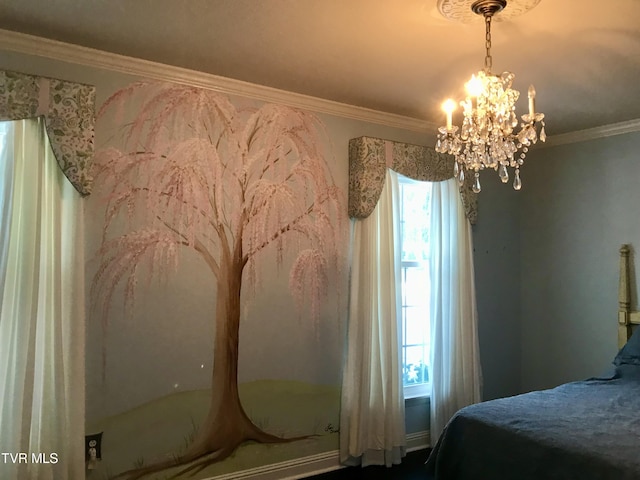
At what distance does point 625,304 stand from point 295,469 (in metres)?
2.60

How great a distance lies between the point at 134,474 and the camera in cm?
274

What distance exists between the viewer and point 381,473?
11.3ft

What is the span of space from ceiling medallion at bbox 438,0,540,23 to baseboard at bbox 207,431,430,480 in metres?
2.66

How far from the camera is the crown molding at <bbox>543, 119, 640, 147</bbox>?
3.77 m

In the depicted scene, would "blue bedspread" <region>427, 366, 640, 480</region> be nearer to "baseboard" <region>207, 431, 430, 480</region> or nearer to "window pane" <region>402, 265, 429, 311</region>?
"baseboard" <region>207, 431, 430, 480</region>

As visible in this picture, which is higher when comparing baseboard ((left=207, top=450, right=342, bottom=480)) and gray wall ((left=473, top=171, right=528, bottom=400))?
gray wall ((left=473, top=171, right=528, bottom=400))

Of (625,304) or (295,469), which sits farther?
(625,304)

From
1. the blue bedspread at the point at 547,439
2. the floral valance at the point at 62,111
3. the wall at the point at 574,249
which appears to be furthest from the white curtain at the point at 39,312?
the wall at the point at 574,249

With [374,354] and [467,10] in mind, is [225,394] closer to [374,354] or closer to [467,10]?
[374,354]

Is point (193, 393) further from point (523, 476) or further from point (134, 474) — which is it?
Result: point (523, 476)

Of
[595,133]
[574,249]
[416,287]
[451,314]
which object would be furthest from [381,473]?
[595,133]

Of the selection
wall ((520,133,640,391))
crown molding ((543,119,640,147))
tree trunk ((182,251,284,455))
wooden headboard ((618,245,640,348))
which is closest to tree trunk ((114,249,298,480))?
tree trunk ((182,251,284,455))

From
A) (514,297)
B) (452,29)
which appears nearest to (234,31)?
(452,29)

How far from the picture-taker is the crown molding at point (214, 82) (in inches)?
99.2
